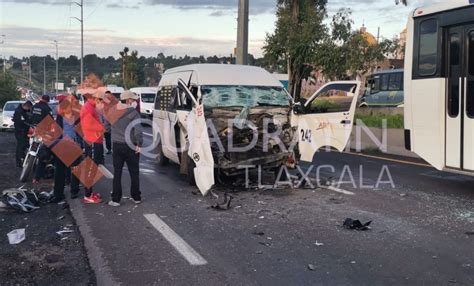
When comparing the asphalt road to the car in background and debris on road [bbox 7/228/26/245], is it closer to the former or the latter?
debris on road [bbox 7/228/26/245]

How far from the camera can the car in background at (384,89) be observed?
30.9m

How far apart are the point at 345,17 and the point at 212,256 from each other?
2281 centimetres

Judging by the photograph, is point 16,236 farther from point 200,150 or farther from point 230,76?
point 230,76

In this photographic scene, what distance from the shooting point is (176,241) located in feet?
20.9

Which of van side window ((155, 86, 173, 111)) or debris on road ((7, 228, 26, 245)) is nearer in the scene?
debris on road ((7, 228, 26, 245))

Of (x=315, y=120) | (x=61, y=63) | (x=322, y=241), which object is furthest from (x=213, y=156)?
(x=61, y=63)

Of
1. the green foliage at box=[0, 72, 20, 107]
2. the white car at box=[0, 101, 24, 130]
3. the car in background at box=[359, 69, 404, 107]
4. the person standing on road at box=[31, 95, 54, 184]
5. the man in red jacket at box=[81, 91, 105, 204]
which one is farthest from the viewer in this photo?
the green foliage at box=[0, 72, 20, 107]

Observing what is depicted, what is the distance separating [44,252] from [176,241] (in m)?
1.48

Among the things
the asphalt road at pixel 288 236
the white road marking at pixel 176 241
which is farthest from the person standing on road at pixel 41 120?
the white road marking at pixel 176 241

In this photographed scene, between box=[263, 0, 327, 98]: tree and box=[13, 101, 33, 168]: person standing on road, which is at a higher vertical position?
box=[263, 0, 327, 98]: tree

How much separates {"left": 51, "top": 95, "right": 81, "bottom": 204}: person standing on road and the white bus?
5.95 metres

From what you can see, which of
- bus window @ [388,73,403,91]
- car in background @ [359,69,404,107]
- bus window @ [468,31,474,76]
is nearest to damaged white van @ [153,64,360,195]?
bus window @ [468,31,474,76]

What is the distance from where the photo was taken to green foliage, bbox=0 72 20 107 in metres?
67.9

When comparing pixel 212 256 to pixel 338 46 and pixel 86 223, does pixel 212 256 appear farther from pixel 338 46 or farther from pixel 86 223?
pixel 338 46
